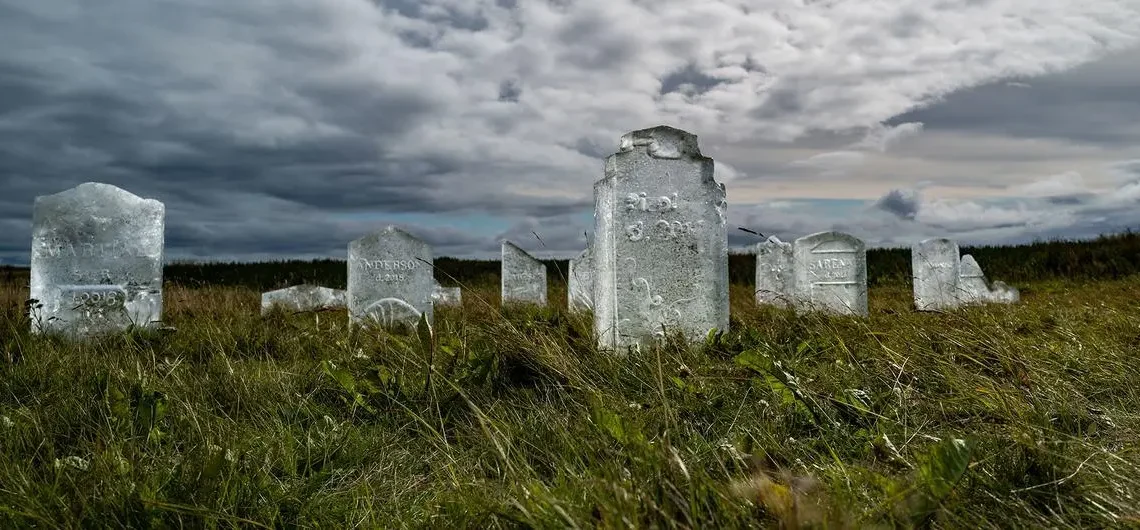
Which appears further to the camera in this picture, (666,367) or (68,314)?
(68,314)

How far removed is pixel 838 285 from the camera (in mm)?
10141

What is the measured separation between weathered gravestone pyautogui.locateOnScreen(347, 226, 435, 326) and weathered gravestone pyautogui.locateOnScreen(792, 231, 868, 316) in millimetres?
5094

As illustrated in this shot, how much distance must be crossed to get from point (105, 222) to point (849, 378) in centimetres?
664

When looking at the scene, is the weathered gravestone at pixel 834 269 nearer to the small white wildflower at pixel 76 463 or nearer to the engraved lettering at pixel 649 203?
the engraved lettering at pixel 649 203

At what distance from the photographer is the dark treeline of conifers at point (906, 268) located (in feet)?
57.0

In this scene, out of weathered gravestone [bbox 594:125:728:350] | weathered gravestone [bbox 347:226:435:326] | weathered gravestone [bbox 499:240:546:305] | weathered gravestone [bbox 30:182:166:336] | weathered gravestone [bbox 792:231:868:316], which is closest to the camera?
weathered gravestone [bbox 594:125:728:350]

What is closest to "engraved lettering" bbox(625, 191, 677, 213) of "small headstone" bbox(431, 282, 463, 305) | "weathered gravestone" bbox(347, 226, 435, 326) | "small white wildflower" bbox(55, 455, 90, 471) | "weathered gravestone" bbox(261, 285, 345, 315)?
"weathered gravestone" bbox(347, 226, 435, 326)

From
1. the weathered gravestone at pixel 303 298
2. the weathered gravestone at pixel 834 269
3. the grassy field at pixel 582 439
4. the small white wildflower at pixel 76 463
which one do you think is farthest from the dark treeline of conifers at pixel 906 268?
the small white wildflower at pixel 76 463

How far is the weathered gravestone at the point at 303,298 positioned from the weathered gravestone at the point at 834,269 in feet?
22.2

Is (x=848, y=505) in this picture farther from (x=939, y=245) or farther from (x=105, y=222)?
(x=939, y=245)

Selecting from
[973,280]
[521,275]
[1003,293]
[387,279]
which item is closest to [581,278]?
[521,275]

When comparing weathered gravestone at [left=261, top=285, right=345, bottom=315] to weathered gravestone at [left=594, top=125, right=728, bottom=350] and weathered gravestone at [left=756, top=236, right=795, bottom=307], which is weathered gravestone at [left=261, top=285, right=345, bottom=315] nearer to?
weathered gravestone at [left=594, top=125, right=728, bottom=350]

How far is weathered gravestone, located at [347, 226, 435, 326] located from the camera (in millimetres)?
8219

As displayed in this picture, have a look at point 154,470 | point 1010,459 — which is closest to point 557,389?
point 154,470
